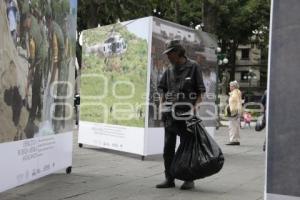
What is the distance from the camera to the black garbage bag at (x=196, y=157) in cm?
718

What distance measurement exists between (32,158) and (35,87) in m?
0.90

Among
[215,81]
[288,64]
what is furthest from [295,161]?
[215,81]

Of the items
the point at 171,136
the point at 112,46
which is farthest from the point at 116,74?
the point at 171,136

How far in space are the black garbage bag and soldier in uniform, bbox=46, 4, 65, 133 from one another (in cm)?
190

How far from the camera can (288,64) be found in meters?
4.45

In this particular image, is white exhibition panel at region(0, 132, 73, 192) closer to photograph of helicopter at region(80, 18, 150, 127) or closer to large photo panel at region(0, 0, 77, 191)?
large photo panel at region(0, 0, 77, 191)

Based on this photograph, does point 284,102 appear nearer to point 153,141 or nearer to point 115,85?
point 153,141

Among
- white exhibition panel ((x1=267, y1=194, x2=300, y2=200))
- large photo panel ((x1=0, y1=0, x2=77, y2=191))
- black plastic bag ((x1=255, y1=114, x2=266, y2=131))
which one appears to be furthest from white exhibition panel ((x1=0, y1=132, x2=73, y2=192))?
black plastic bag ((x1=255, y1=114, x2=266, y2=131))

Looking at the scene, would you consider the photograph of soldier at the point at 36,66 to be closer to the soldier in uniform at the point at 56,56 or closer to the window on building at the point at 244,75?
the soldier in uniform at the point at 56,56

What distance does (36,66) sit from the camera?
723 cm

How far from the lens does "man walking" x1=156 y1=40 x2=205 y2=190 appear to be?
7504 millimetres

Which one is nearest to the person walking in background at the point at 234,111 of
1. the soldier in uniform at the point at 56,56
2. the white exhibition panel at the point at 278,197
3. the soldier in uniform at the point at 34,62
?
the soldier in uniform at the point at 56,56

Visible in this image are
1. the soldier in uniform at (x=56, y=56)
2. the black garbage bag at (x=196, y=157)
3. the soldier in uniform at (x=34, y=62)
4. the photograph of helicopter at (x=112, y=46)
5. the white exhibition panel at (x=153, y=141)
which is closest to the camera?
the soldier in uniform at (x=34, y=62)

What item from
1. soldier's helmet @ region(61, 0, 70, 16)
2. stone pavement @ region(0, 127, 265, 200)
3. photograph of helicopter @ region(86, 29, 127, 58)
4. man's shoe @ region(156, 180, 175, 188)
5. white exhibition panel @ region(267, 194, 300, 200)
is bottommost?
stone pavement @ region(0, 127, 265, 200)
